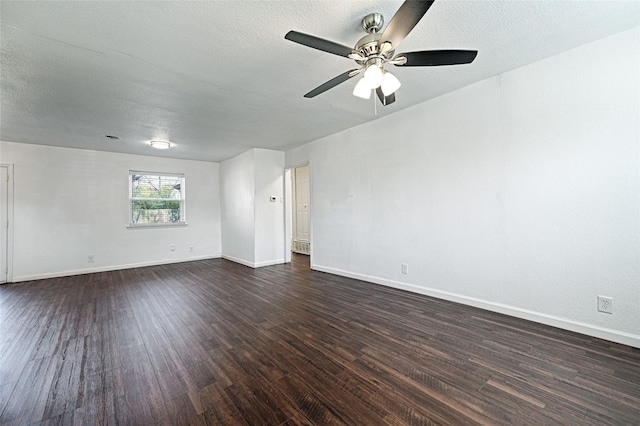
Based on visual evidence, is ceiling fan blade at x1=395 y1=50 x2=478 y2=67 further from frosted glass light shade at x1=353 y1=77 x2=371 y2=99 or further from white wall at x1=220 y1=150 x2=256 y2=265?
white wall at x1=220 y1=150 x2=256 y2=265

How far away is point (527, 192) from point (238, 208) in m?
5.36

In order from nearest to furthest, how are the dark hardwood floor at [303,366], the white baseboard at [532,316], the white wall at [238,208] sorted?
the dark hardwood floor at [303,366] → the white baseboard at [532,316] → the white wall at [238,208]

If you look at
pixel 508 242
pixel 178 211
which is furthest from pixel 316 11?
pixel 178 211

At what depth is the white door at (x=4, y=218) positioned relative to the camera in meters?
4.59

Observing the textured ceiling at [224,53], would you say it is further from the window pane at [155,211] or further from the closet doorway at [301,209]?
the closet doorway at [301,209]

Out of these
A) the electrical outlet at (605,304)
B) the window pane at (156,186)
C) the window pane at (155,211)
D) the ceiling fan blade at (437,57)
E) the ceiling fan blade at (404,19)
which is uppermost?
the ceiling fan blade at (404,19)

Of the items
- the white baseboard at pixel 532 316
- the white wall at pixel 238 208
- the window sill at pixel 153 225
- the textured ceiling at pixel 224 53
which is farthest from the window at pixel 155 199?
the white baseboard at pixel 532 316

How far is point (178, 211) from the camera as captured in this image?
649cm

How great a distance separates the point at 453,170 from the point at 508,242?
995 mm

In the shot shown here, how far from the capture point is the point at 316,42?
1.67 meters

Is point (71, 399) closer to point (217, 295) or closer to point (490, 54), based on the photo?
point (217, 295)

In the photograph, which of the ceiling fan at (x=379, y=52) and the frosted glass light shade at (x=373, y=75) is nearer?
the ceiling fan at (x=379, y=52)

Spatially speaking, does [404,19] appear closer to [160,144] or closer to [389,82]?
[389,82]

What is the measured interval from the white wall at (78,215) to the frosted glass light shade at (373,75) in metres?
5.85
